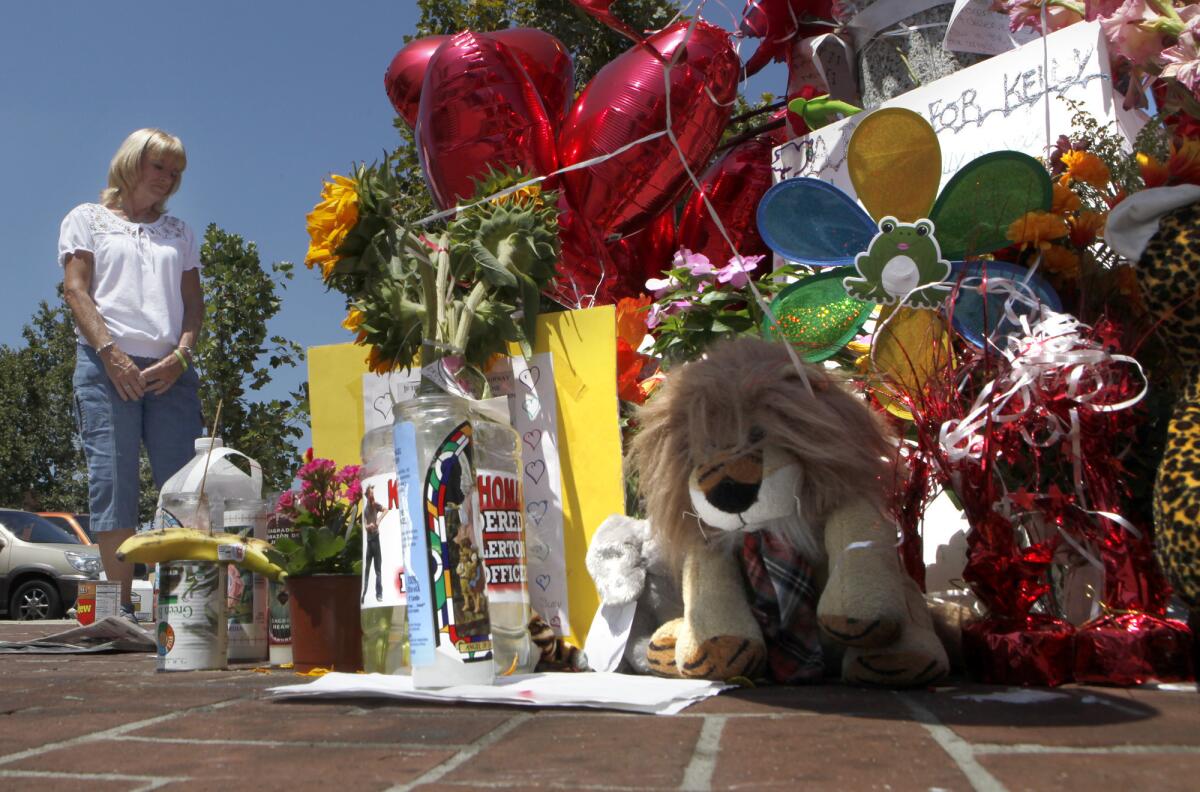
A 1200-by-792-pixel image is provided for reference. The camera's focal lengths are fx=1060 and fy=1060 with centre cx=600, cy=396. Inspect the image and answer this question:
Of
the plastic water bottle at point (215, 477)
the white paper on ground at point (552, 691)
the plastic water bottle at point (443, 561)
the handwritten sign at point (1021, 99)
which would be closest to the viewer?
the white paper on ground at point (552, 691)

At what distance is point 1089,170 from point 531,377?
3.94ft

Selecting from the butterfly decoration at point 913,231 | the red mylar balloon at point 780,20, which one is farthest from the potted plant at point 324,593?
the red mylar balloon at point 780,20

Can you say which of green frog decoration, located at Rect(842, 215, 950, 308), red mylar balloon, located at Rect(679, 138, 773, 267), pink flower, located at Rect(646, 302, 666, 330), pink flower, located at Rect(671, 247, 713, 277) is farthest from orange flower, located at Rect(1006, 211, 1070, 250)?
red mylar balloon, located at Rect(679, 138, 773, 267)

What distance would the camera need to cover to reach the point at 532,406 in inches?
90.9

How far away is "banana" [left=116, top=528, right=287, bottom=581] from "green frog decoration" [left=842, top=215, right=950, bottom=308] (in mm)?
1436

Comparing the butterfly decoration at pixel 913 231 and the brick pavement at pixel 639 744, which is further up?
the butterfly decoration at pixel 913 231

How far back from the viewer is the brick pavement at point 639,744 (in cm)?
112

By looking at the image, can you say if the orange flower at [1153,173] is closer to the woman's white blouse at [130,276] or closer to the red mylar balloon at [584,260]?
the red mylar balloon at [584,260]

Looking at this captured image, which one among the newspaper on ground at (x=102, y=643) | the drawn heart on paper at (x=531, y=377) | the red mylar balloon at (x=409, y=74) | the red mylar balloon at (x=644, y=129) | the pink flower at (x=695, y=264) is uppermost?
the red mylar balloon at (x=409, y=74)

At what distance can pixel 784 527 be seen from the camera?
183cm

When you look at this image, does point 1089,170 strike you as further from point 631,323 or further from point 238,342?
point 238,342

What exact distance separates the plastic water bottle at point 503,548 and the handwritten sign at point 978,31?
5.77ft

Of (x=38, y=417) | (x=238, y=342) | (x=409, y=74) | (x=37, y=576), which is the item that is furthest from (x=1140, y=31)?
(x=38, y=417)

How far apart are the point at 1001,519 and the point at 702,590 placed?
521mm
